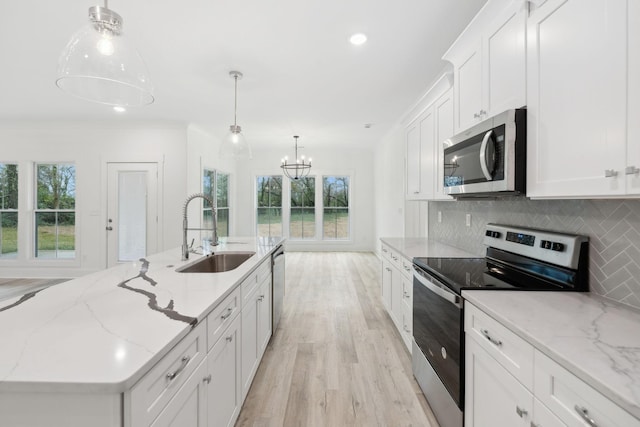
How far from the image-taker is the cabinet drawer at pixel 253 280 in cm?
190

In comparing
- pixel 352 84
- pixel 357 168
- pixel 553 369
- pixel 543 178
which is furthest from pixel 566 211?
pixel 357 168

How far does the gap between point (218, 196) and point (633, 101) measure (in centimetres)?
701

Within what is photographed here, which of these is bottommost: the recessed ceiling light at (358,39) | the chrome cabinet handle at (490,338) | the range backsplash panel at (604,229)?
the chrome cabinet handle at (490,338)

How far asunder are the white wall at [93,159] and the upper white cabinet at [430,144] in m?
3.99

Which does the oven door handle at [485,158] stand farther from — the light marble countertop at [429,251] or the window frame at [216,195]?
the window frame at [216,195]

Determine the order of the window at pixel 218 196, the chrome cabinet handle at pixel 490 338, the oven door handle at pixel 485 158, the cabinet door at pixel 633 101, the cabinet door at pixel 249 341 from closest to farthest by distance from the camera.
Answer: the cabinet door at pixel 633 101 < the chrome cabinet handle at pixel 490 338 < the oven door handle at pixel 485 158 < the cabinet door at pixel 249 341 < the window at pixel 218 196

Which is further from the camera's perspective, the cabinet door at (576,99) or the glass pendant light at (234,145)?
the glass pendant light at (234,145)

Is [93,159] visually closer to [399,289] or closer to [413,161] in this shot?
[413,161]

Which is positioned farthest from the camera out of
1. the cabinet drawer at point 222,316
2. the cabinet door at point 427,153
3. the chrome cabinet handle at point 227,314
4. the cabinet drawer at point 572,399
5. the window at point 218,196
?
the window at point 218,196

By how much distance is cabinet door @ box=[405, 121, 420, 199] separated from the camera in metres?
3.19

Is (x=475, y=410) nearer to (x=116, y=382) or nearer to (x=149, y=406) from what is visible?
(x=149, y=406)

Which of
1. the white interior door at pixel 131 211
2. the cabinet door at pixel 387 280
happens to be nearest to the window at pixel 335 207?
the white interior door at pixel 131 211

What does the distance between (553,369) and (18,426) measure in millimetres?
1500

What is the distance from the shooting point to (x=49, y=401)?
2.56 ft
